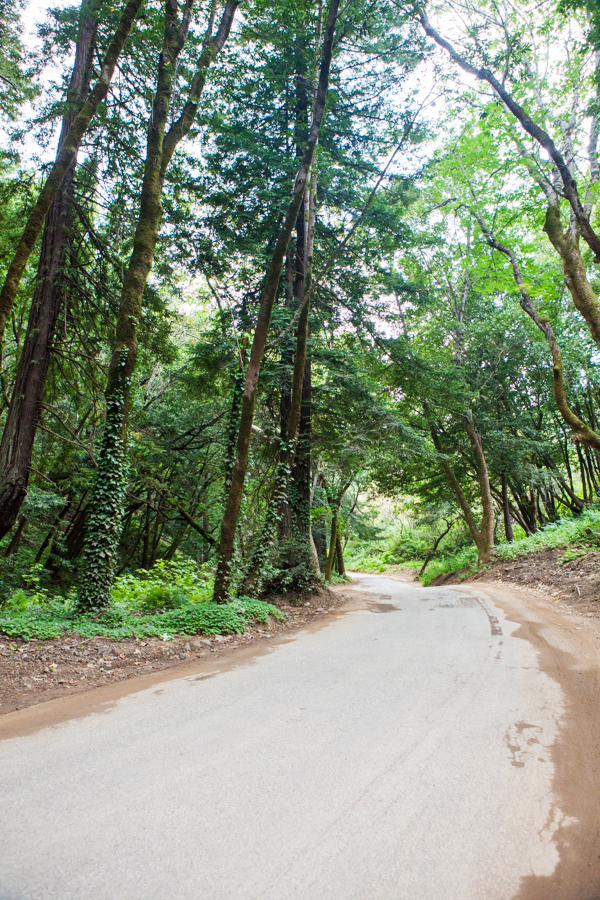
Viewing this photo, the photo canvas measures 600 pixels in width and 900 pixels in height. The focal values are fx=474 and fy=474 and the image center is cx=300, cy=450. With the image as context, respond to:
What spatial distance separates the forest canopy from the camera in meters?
8.15

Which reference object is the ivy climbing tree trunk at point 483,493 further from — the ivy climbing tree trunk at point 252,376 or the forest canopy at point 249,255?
the ivy climbing tree trunk at point 252,376

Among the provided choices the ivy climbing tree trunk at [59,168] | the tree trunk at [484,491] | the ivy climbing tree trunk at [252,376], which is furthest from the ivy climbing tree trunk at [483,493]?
the ivy climbing tree trunk at [59,168]

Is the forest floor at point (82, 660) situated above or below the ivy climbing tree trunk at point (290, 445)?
below

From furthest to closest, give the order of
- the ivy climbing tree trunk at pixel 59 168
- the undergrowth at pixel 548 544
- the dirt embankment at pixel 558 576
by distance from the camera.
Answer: the undergrowth at pixel 548 544
the dirt embankment at pixel 558 576
the ivy climbing tree trunk at pixel 59 168

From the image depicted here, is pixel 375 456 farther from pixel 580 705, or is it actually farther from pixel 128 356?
pixel 580 705

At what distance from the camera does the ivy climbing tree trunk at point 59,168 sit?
680cm

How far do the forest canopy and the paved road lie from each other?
4053mm

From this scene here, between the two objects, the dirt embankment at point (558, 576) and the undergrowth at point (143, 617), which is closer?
the undergrowth at point (143, 617)

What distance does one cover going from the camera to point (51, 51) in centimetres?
896

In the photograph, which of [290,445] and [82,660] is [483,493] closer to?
[290,445]

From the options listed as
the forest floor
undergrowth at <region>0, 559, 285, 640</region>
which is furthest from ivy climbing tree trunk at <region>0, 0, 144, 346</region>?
the forest floor

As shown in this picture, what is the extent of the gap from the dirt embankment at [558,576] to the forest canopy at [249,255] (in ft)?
10.0

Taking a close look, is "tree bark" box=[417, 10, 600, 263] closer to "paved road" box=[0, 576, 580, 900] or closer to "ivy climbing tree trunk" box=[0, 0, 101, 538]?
"ivy climbing tree trunk" box=[0, 0, 101, 538]

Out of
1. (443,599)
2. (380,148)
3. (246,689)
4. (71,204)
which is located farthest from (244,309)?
(246,689)
